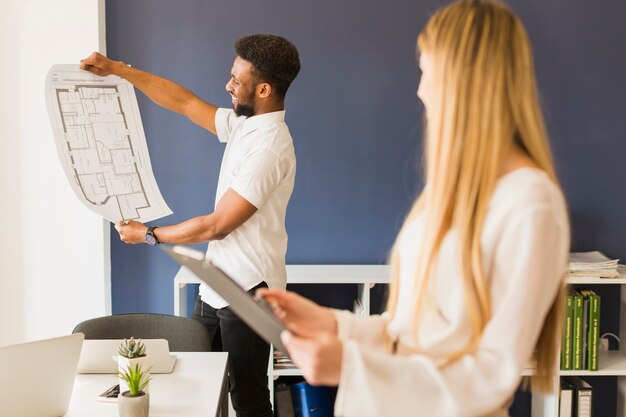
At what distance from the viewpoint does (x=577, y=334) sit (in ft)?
11.3

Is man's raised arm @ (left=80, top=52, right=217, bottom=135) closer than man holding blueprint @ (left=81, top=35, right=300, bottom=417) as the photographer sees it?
No

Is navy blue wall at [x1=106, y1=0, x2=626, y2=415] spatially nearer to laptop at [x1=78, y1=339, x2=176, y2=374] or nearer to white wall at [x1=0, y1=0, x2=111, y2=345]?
white wall at [x1=0, y1=0, x2=111, y2=345]

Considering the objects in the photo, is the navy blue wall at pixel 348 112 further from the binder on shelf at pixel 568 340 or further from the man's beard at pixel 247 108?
the man's beard at pixel 247 108

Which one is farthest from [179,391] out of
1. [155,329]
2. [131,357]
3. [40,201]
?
[40,201]

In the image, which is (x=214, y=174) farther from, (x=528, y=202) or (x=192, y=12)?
(x=528, y=202)

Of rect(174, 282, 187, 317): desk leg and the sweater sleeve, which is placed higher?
the sweater sleeve

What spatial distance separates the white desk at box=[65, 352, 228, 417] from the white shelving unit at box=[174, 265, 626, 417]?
104 centimetres

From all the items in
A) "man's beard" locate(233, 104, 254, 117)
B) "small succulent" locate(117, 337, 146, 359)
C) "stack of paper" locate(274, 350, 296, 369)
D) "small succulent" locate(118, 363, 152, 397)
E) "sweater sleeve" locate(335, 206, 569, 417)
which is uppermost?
"man's beard" locate(233, 104, 254, 117)

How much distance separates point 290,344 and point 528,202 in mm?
415

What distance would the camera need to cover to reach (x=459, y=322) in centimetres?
116

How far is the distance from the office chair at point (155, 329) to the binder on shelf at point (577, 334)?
1788mm

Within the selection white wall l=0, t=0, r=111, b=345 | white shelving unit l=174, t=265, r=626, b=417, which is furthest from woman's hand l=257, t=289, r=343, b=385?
white wall l=0, t=0, r=111, b=345

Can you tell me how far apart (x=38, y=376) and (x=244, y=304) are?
785 mm

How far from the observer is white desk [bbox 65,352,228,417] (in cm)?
188
